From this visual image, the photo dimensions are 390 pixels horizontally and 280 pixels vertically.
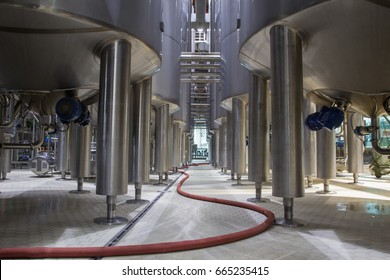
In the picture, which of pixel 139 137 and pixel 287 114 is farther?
pixel 139 137

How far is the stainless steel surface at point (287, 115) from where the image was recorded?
2.52 metres

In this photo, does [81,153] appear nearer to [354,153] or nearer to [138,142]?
[138,142]

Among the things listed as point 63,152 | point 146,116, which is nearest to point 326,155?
point 146,116

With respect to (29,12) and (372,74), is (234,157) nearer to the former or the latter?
(372,74)

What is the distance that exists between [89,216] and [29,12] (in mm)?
1801

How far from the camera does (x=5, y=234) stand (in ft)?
7.52

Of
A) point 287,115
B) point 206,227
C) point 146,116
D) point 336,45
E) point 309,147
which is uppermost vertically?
point 336,45

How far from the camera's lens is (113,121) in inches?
102

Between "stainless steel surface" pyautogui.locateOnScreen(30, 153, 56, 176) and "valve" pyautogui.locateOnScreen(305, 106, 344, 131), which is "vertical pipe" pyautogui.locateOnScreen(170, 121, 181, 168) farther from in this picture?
"valve" pyautogui.locateOnScreen(305, 106, 344, 131)

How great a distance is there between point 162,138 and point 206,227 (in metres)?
3.83

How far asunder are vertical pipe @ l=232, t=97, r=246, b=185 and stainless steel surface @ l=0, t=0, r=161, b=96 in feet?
9.24

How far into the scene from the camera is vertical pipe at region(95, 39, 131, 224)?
2562 mm

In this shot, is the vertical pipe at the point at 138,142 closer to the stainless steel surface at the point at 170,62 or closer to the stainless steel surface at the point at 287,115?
the stainless steel surface at the point at 170,62

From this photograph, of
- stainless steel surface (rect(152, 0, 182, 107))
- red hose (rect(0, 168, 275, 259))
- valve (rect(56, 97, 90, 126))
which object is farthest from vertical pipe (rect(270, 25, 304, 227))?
stainless steel surface (rect(152, 0, 182, 107))
